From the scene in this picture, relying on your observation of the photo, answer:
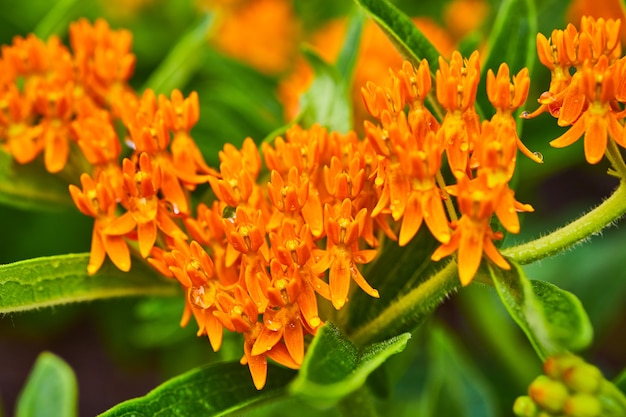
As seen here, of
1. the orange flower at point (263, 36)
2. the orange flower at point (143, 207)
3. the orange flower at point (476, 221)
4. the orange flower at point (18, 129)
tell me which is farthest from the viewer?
the orange flower at point (263, 36)

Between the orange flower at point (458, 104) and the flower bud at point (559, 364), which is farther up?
the orange flower at point (458, 104)

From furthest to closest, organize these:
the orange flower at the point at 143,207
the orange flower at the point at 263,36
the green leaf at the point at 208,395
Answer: the orange flower at the point at 263,36, the orange flower at the point at 143,207, the green leaf at the point at 208,395

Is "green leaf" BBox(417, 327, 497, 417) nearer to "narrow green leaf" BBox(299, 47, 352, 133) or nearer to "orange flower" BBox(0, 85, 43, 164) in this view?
"narrow green leaf" BBox(299, 47, 352, 133)

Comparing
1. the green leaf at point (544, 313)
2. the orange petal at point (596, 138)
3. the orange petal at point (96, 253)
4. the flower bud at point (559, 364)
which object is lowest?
the orange petal at point (96, 253)

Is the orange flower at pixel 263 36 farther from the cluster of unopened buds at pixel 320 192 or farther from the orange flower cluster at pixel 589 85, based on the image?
the orange flower cluster at pixel 589 85

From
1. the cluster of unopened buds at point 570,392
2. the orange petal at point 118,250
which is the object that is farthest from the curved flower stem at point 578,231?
the orange petal at point 118,250

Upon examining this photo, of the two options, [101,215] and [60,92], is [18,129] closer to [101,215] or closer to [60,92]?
[60,92]

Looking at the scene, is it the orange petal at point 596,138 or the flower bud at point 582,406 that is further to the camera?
the orange petal at point 596,138

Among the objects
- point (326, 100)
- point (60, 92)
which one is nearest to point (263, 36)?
point (326, 100)
